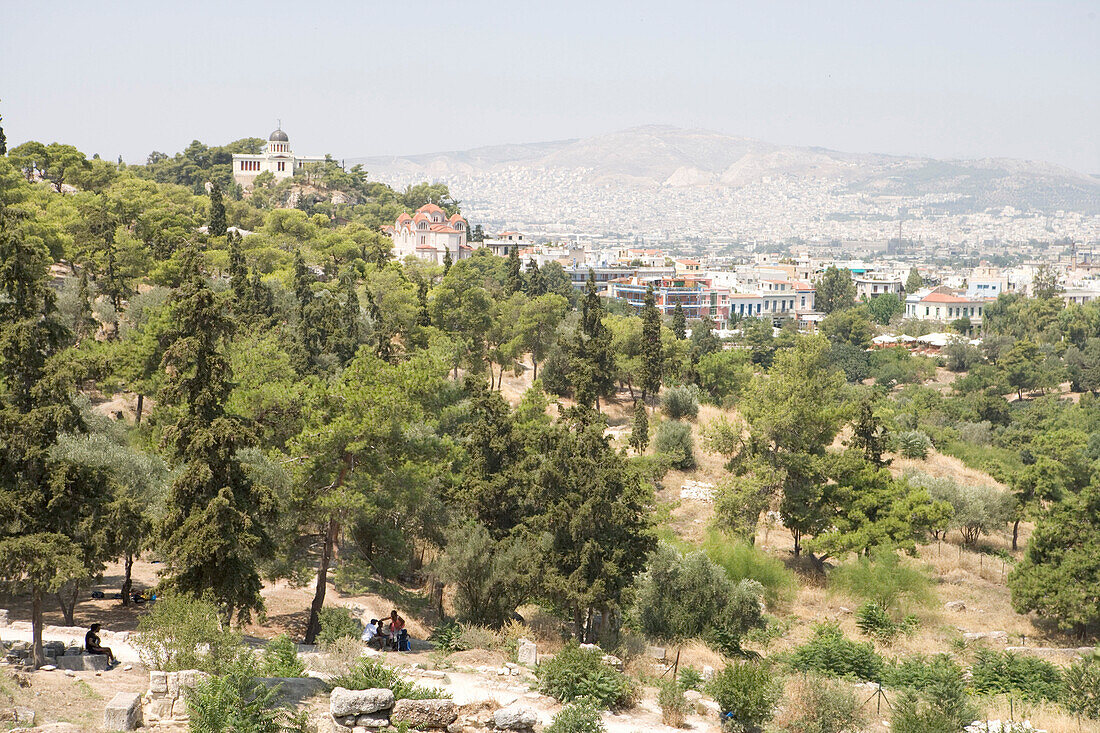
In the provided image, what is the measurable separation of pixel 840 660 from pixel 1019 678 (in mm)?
3380

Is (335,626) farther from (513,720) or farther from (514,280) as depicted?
(514,280)

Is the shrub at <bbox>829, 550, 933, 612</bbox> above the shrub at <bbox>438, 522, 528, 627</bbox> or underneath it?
underneath

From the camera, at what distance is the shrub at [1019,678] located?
1739 cm

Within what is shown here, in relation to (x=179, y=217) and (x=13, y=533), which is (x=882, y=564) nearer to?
(x=13, y=533)

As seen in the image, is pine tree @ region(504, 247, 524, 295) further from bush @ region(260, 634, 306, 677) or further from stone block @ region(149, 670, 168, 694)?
stone block @ region(149, 670, 168, 694)

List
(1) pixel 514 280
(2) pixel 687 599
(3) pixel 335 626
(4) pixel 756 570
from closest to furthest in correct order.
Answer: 1. (3) pixel 335 626
2. (2) pixel 687 599
3. (4) pixel 756 570
4. (1) pixel 514 280

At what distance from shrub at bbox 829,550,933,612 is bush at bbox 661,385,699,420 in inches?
679

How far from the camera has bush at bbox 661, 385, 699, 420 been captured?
1754 inches

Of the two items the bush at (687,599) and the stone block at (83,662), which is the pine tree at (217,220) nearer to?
the bush at (687,599)

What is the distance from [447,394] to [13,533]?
13589mm

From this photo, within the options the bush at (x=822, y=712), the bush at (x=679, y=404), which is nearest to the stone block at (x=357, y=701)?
the bush at (x=822, y=712)

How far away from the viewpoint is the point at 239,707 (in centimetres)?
1145

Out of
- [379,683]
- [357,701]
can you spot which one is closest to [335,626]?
[379,683]

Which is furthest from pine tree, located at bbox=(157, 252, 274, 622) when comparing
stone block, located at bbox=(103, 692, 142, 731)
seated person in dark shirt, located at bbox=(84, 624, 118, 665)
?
stone block, located at bbox=(103, 692, 142, 731)
